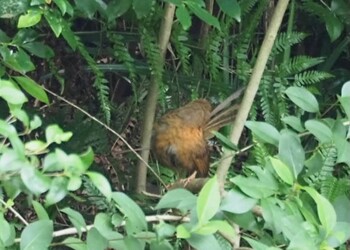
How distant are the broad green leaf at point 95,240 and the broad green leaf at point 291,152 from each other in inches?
12.8

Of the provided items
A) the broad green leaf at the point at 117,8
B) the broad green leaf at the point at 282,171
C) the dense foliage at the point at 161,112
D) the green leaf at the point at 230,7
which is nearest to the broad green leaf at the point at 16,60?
the dense foliage at the point at 161,112

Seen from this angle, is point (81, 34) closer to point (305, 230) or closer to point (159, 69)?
point (159, 69)

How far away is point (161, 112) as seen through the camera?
2.55 meters

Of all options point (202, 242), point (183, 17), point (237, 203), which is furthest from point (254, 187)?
point (183, 17)

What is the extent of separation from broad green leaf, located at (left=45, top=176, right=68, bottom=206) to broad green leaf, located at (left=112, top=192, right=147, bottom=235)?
151 mm

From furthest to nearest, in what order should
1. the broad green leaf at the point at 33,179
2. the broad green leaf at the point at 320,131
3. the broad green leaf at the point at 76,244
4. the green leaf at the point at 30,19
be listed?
the green leaf at the point at 30,19, the broad green leaf at the point at 320,131, the broad green leaf at the point at 76,244, the broad green leaf at the point at 33,179

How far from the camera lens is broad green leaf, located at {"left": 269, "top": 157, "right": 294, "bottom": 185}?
1.41 meters

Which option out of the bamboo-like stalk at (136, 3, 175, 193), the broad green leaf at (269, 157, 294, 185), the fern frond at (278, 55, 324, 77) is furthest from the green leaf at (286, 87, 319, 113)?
the fern frond at (278, 55, 324, 77)

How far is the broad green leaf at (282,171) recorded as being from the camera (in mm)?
1410

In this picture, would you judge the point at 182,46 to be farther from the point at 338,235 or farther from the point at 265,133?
the point at 338,235

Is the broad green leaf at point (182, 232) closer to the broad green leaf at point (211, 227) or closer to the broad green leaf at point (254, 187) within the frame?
the broad green leaf at point (211, 227)

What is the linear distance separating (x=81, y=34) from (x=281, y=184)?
1.27m

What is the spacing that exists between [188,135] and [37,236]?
1.31 m

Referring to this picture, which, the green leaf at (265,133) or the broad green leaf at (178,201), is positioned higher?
the green leaf at (265,133)
